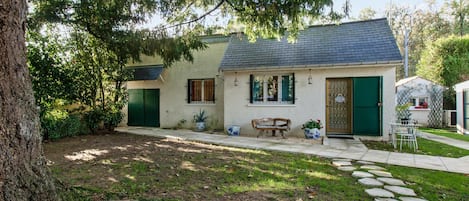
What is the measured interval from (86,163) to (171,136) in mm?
4368

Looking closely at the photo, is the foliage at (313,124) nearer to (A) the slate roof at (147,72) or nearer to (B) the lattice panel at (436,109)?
(A) the slate roof at (147,72)

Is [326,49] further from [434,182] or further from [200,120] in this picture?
[434,182]

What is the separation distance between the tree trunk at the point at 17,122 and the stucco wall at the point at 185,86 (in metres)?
10.3

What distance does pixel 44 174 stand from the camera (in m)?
2.83

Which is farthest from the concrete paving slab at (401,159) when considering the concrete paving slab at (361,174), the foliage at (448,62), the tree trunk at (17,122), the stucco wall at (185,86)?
the foliage at (448,62)

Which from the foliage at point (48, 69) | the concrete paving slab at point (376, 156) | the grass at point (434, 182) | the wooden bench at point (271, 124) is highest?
the foliage at point (48, 69)

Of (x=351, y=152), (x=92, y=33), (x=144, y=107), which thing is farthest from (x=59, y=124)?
(x=351, y=152)

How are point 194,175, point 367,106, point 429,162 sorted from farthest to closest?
point 367,106 < point 429,162 < point 194,175

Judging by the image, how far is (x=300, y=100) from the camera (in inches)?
420

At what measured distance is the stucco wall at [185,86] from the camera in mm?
13094

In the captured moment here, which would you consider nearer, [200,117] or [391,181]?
[391,181]

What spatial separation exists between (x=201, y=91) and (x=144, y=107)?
3562 millimetres

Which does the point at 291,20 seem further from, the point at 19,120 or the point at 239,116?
the point at 19,120

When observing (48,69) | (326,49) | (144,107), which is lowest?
(144,107)
